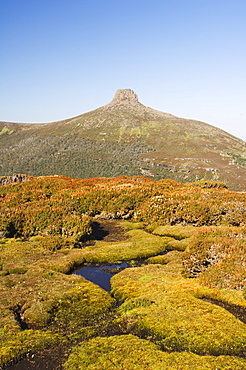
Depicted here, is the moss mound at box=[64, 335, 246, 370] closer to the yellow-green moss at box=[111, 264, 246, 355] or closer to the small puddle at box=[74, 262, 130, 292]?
the yellow-green moss at box=[111, 264, 246, 355]

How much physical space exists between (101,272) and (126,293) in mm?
4441

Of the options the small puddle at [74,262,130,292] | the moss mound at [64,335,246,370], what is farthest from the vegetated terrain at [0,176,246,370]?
the small puddle at [74,262,130,292]

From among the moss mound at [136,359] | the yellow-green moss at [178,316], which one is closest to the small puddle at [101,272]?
the yellow-green moss at [178,316]

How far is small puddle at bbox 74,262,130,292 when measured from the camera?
17.6 m

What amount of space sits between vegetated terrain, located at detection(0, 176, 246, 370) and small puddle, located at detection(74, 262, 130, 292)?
25.3 inches

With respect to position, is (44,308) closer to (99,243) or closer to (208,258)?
(208,258)

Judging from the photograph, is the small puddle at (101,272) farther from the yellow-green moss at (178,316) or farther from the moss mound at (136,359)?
the moss mound at (136,359)

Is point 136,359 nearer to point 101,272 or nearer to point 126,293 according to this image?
point 126,293

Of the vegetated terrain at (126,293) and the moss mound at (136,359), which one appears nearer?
the moss mound at (136,359)

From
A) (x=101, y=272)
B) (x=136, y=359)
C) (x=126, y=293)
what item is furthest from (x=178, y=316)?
(x=101, y=272)

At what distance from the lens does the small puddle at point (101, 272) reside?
693 inches

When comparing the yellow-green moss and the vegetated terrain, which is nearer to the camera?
the vegetated terrain

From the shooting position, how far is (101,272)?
63.3 ft

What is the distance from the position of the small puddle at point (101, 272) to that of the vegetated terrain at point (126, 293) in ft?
2.11
